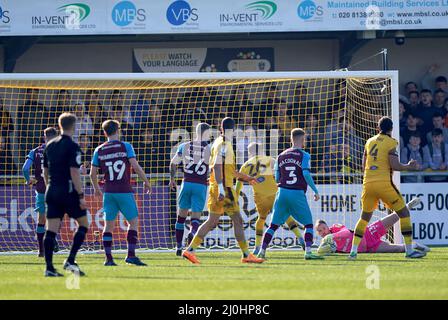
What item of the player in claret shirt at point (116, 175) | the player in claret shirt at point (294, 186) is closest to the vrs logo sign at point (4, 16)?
the player in claret shirt at point (116, 175)

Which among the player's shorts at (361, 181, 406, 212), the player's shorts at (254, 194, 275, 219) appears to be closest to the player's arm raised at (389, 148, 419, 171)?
the player's shorts at (361, 181, 406, 212)

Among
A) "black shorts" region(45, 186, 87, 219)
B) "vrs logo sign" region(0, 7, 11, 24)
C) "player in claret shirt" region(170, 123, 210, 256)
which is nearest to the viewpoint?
"black shorts" region(45, 186, 87, 219)

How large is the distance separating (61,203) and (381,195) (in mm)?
5412

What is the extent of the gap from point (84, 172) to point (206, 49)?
21.5 feet

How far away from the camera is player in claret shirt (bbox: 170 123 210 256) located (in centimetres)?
1602

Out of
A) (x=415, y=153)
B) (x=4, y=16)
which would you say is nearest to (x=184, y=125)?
(x=4, y=16)

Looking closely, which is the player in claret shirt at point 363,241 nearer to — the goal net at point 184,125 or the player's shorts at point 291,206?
the player's shorts at point 291,206

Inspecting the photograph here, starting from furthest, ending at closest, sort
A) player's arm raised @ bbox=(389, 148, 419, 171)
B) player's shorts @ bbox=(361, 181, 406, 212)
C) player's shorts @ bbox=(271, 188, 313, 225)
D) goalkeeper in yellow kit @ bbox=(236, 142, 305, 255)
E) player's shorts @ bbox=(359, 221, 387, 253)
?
goalkeeper in yellow kit @ bbox=(236, 142, 305, 255), player's shorts @ bbox=(359, 221, 387, 253), player's shorts @ bbox=(271, 188, 313, 225), player's shorts @ bbox=(361, 181, 406, 212), player's arm raised @ bbox=(389, 148, 419, 171)

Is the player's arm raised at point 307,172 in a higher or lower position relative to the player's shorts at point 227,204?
higher

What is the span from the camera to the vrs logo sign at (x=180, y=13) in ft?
69.3

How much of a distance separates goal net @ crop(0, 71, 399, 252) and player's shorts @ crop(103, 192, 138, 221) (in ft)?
14.5

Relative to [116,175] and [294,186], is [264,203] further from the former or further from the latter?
[116,175]

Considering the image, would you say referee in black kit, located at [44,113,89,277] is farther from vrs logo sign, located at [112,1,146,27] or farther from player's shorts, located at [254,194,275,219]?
vrs logo sign, located at [112,1,146,27]
